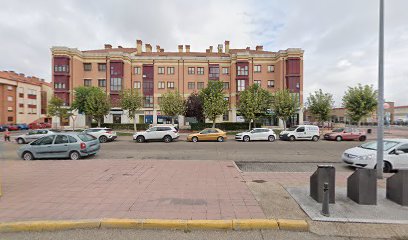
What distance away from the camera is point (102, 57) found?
40344 millimetres

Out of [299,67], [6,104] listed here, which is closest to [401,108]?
[299,67]

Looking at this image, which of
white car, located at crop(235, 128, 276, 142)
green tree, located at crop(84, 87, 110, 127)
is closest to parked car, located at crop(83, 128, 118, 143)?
green tree, located at crop(84, 87, 110, 127)

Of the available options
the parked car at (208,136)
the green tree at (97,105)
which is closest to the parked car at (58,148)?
the parked car at (208,136)

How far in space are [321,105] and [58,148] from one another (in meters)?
29.2

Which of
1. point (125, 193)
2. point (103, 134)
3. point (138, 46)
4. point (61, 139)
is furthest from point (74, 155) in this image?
point (138, 46)

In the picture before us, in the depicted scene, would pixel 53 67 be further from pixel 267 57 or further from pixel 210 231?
pixel 210 231

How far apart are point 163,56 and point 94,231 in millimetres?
41554

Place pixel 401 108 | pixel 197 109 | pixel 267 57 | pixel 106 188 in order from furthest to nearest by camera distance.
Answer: pixel 401 108
pixel 267 57
pixel 197 109
pixel 106 188

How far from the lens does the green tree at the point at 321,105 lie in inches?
1115

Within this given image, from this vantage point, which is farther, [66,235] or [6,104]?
[6,104]

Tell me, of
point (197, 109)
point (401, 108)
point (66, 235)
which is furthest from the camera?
point (401, 108)

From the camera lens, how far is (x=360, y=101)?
27516 mm

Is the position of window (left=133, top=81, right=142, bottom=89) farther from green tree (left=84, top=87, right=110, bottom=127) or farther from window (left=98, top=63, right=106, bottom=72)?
green tree (left=84, top=87, right=110, bottom=127)

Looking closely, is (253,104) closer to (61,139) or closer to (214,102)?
(214,102)
